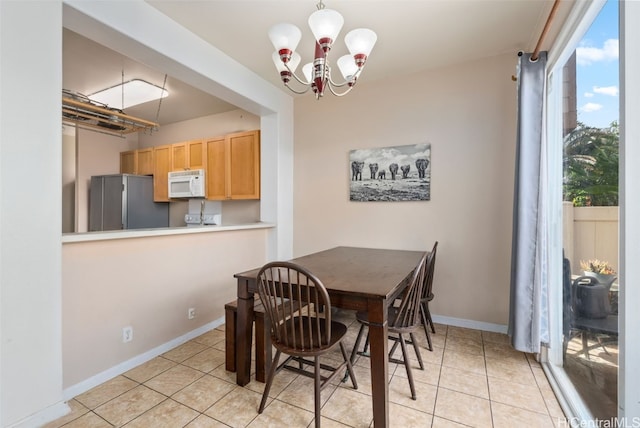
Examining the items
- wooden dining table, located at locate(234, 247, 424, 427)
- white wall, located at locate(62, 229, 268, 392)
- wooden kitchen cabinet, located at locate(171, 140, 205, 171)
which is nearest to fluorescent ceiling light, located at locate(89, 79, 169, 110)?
wooden kitchen cabinet, located at locate(171, 140, 205, 171)

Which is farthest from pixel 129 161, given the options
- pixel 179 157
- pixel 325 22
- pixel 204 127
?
pixel 325 22

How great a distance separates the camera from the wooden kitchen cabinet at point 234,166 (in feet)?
12.4

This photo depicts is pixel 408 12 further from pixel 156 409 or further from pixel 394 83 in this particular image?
pixel 156 409

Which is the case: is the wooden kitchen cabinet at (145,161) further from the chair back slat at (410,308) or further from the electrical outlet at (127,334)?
the chair back slat at (410,308)

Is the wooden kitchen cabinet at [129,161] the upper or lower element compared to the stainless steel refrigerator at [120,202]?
upper

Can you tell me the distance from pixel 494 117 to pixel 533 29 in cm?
73

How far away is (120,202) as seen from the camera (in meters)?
4.23

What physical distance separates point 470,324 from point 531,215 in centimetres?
138

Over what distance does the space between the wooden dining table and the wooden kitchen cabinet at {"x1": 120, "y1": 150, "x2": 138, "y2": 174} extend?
395cm

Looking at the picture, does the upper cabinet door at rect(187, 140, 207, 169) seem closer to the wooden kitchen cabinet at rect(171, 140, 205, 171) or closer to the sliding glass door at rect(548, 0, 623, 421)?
the wooden kitchen cabinet at rect(171, 140, 205, 171)

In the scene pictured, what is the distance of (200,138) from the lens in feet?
14.7
